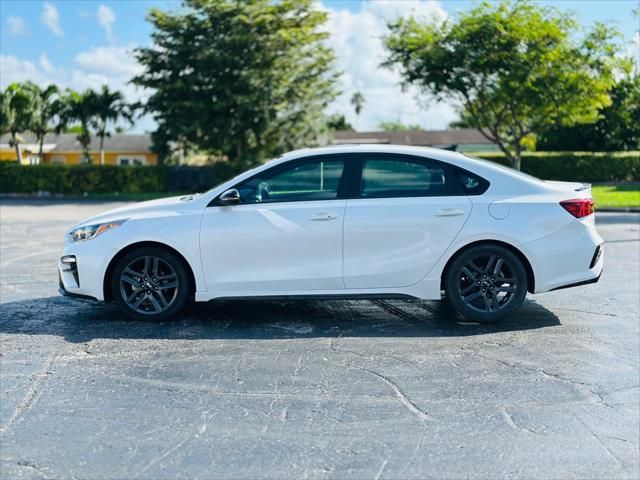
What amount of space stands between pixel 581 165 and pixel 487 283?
30.7 m

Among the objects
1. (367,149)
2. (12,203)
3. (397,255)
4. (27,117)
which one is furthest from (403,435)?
(27,117)

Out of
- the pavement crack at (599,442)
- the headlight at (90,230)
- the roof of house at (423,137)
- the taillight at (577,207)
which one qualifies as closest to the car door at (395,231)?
the taillight at (577,207)

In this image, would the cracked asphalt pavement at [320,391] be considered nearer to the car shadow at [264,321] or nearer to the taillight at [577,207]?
the car shadow at [264,321]

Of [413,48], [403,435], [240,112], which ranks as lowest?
[403,435]

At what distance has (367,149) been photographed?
7137mm

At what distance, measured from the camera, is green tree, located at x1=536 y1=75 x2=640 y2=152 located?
137 feet

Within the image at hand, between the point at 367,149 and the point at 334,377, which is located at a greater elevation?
the point at 367,149

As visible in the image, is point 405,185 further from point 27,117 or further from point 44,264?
point 27,117

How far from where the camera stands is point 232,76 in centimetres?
3469

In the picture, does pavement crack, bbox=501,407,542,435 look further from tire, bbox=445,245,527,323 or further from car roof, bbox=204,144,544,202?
car roof, bbox=204,144,544,202

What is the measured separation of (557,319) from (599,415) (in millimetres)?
2766

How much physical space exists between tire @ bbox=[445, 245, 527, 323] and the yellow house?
59180 mm

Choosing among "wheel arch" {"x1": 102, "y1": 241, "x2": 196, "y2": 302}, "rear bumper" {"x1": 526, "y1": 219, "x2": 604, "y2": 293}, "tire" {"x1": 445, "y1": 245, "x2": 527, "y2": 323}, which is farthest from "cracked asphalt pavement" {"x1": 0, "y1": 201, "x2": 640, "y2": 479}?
"rear bumper" {"x1": 526, "y1": 219, "x2": 604, "y2": 293}

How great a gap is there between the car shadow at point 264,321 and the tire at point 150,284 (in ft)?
0.47
